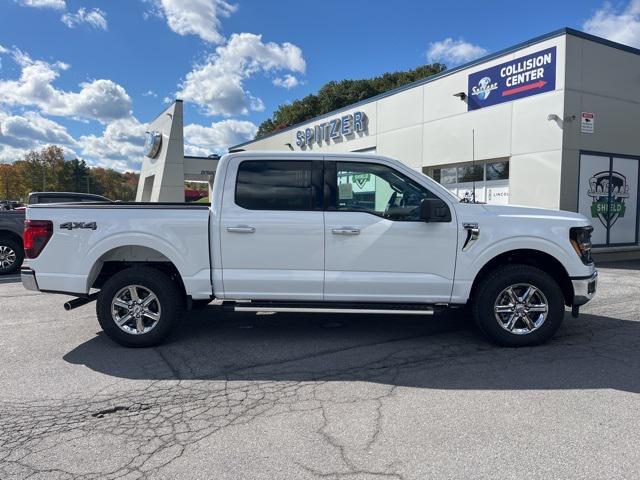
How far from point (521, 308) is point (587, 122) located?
888 cm

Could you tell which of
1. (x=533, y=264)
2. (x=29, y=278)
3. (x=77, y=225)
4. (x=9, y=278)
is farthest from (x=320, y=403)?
(x=9, y=278)

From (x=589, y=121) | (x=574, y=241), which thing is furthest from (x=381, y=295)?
(x=589, y=121)

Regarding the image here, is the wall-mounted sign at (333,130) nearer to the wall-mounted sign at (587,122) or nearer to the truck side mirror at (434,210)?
the wall-mounted sign at (587,122)

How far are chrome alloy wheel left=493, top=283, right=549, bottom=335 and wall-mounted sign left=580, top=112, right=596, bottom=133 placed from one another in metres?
8.56

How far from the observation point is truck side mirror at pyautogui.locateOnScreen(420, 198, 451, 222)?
14.5 ft

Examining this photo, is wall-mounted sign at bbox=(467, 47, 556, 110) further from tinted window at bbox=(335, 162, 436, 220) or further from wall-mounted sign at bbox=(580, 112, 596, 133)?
tinted window at bbox=(335, 162, 436, 220)

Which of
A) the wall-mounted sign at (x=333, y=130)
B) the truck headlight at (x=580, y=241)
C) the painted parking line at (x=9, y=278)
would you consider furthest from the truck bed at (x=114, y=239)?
the wall-mounted sign at (x=333, y=130)

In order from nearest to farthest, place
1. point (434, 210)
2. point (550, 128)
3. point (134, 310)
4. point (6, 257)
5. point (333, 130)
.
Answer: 1. point (434, 210)
2. point (134, 310)
3. point (6, 257)
4. point (550, 128)
5. point (333, 130)

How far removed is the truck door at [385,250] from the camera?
15.1 feet

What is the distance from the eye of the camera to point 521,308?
473cm

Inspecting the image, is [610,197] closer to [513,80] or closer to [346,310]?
[513,80]

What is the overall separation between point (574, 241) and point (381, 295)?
2.06 m

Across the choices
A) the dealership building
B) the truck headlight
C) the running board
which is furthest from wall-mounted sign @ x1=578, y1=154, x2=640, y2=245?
the running board

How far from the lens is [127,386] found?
3.91 m
